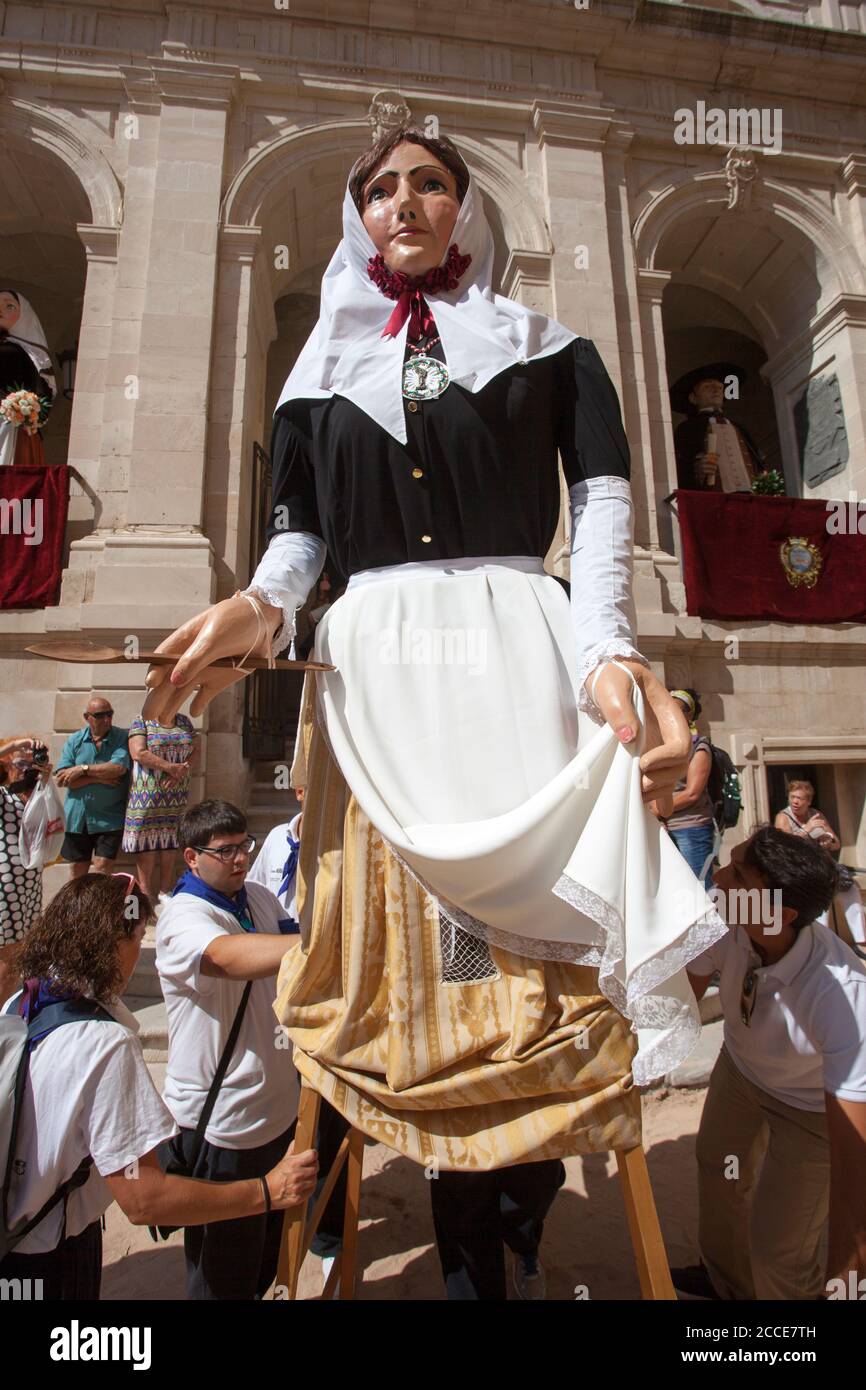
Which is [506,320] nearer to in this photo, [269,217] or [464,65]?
[269,217]

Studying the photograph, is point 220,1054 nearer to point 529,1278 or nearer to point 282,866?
point 282,866

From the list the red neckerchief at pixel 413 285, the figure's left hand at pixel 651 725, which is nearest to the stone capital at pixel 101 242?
the red neckerchief at pixel 413 285

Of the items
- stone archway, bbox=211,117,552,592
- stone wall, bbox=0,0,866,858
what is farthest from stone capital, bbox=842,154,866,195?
stone archway, bbox=211,117,552,592

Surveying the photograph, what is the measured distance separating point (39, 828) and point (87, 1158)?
2697mm

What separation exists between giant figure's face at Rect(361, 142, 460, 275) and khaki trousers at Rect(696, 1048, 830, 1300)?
286 centimetres

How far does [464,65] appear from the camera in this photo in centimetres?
821

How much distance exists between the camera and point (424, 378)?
1618 millimetres

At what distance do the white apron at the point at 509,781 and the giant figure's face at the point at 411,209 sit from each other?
78cm

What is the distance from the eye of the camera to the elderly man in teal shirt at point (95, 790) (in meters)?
5.59

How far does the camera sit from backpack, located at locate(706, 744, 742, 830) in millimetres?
5090

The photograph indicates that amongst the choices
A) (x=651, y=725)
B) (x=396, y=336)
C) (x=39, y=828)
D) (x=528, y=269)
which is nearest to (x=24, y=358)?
(x=528, y=269)

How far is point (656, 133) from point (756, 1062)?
10254 millimetres

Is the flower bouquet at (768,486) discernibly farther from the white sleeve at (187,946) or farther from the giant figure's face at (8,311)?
the giant figure's face at (8,311)

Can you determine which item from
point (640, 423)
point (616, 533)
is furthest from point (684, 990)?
point (640, 423)
